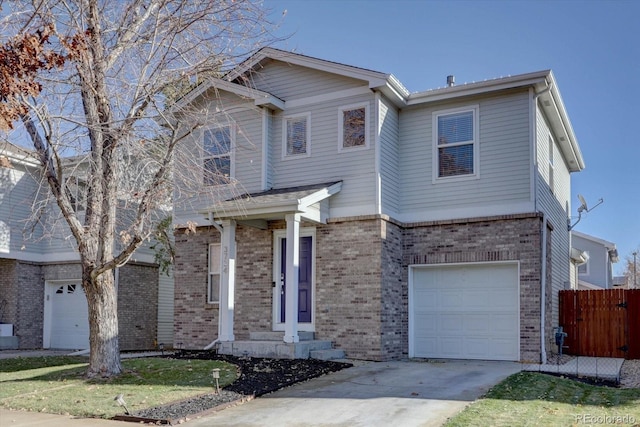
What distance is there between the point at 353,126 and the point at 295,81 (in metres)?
2.03

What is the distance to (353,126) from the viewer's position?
14.9m

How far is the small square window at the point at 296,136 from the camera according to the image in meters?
15.5

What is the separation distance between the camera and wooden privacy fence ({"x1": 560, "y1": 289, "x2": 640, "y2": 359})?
15.8 m

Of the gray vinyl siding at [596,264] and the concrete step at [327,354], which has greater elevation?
the gray vinyl siding at [596,264]

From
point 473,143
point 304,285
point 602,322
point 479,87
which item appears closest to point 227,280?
point 304,285

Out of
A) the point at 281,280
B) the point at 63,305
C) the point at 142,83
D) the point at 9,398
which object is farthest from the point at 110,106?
the point at 63,305

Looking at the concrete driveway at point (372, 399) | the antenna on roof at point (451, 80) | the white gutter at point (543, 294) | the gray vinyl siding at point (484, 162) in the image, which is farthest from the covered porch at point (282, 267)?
the white gutter at point (543, 294)

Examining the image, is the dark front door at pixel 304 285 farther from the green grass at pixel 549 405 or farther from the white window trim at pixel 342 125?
the green grass at pixel 549 405

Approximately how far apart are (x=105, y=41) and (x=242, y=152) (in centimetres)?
548

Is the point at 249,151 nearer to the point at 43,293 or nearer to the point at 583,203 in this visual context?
the point at 583,203

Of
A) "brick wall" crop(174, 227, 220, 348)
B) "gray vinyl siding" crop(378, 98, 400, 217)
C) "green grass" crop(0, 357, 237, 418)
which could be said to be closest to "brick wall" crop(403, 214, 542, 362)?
"gray vinyl siding" crop(378, 98, 400, 217)

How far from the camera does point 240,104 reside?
634 inches

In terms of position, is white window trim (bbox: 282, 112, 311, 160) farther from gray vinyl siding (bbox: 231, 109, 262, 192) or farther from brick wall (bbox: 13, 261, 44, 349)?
brick wall (bbox: 13, 261, 44, 349)

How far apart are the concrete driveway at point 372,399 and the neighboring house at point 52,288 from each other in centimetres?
1066
